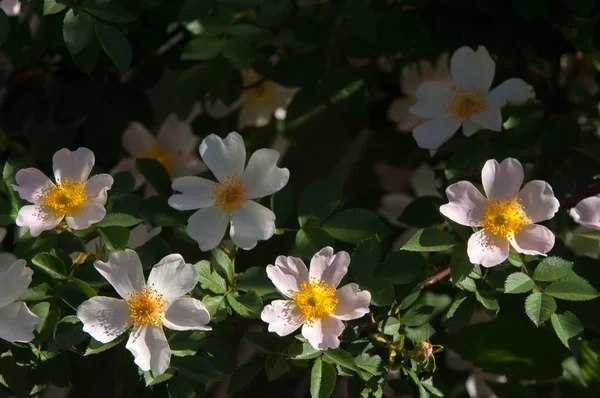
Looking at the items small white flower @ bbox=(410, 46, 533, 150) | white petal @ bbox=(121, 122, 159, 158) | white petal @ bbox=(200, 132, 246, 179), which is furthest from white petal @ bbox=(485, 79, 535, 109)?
white petal @ bbox=(121, 122, 159, 158)

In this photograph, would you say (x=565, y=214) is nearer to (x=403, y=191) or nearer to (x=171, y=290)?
(x=403, y=191)

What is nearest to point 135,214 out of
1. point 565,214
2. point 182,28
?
point 182,28

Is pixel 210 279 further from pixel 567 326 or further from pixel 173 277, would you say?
pixel 567 326

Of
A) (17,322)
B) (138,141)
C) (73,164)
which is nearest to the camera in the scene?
(17,322)

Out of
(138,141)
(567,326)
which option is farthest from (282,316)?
(138,141)

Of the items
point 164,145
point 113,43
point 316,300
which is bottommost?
point 164,145

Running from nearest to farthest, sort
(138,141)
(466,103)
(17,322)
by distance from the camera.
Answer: (17,322)
(466,103)
(138,141)
